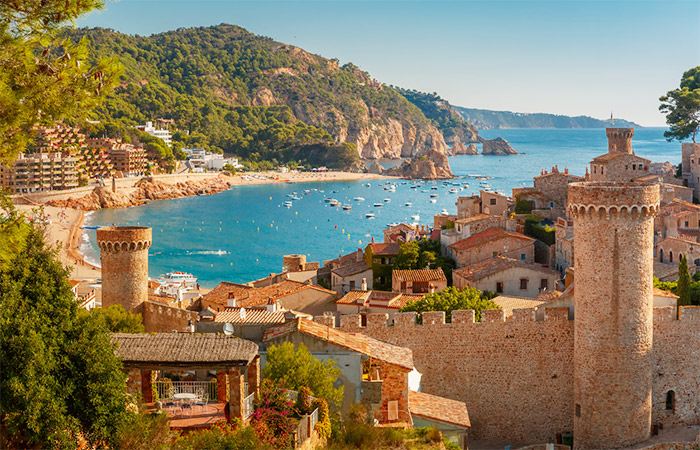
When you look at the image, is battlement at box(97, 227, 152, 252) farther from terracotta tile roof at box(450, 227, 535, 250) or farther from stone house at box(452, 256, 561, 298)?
terracotta tile roof at box(450, 227, 535, 250)

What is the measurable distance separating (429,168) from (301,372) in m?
132

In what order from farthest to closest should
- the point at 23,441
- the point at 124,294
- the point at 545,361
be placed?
the point at 124,294, the point at 545,361, the point at 23,441

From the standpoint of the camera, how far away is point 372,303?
79.2ft

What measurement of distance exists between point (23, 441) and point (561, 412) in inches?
480

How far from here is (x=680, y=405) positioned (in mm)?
17703

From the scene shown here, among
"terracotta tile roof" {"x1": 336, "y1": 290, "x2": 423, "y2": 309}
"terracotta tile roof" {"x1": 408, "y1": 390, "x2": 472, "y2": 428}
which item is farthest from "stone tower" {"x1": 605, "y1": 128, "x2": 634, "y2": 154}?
"terracotta tile roof" {"x1": 408, "y1": 390, "x2": 472, "y2": 428}

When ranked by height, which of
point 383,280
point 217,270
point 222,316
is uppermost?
point 222,316

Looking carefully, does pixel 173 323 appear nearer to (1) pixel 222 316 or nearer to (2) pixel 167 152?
(1) pixel 222 316

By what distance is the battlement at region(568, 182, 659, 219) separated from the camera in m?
15.8

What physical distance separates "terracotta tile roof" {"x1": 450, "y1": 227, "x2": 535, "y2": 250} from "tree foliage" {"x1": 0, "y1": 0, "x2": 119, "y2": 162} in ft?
73.8

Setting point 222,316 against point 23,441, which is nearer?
point 23,441


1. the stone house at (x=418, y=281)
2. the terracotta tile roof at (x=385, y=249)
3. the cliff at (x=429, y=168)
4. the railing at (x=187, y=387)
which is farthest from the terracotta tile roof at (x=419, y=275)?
the cliff at (x=429, y=168)

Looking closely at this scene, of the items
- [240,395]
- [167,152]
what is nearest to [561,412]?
[240,395]

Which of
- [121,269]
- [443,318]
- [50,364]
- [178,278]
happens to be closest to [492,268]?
[443,318]
